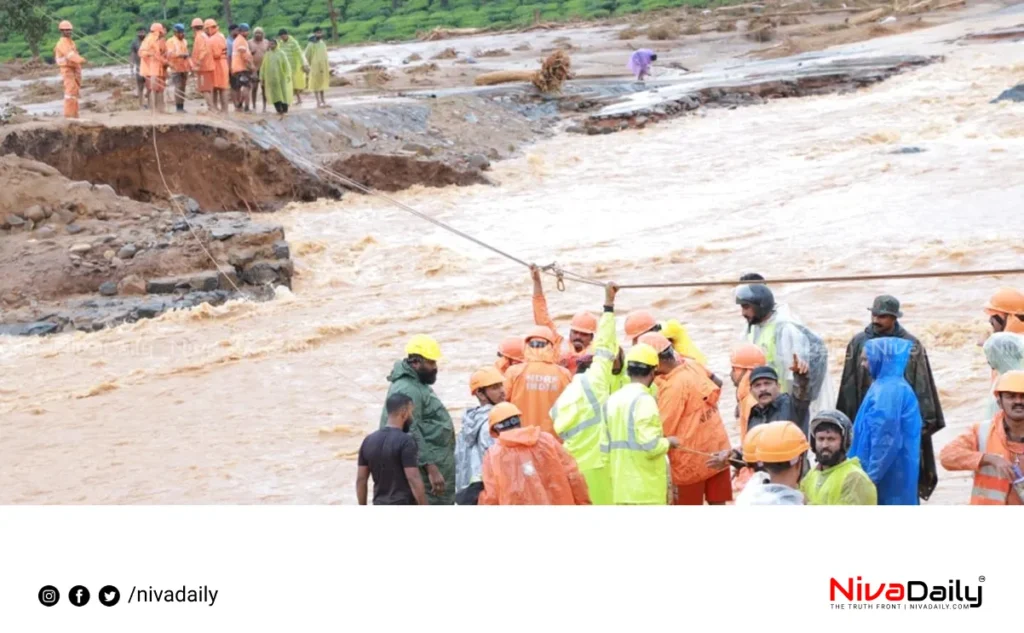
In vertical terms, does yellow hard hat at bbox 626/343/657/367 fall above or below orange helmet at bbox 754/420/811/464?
above

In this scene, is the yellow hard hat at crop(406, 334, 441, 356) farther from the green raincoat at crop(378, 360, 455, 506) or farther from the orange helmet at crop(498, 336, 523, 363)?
the orange helmet at crop(498, 336, 523, 363)

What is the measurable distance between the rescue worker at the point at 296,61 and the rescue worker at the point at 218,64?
3.11ft

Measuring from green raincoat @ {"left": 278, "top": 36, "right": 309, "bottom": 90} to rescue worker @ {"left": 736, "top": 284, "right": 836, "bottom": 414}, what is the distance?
1334 cm

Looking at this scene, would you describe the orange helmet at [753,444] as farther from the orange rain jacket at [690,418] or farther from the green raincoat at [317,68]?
the green raincoat at [317,68]

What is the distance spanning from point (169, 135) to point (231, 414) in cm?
A: 768

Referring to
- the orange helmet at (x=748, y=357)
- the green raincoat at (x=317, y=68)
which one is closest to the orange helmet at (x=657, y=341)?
the orange helmet at (x=748, y=357)

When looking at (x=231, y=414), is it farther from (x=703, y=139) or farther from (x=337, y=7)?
(x=337, y=7)

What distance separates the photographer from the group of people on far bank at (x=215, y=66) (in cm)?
1842

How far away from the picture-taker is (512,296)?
1452cm

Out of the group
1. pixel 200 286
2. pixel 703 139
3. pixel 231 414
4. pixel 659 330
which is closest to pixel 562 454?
pixel 659 330

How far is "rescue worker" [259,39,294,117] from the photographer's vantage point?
64.8 ft

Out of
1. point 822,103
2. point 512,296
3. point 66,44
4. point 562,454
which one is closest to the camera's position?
point 562,454

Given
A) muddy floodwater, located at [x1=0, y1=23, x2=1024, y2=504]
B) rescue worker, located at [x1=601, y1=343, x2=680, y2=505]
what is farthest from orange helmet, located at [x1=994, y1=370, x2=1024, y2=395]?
muddy floodwater, located at [x1=0, y1=23, x2=1024, y2=504]

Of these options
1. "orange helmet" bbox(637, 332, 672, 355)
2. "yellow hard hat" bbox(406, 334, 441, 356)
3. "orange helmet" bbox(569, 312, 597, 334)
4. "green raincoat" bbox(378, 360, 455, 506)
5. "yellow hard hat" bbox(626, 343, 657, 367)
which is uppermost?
"yellow hard hat" bbox(626, 343, 657, 367)
